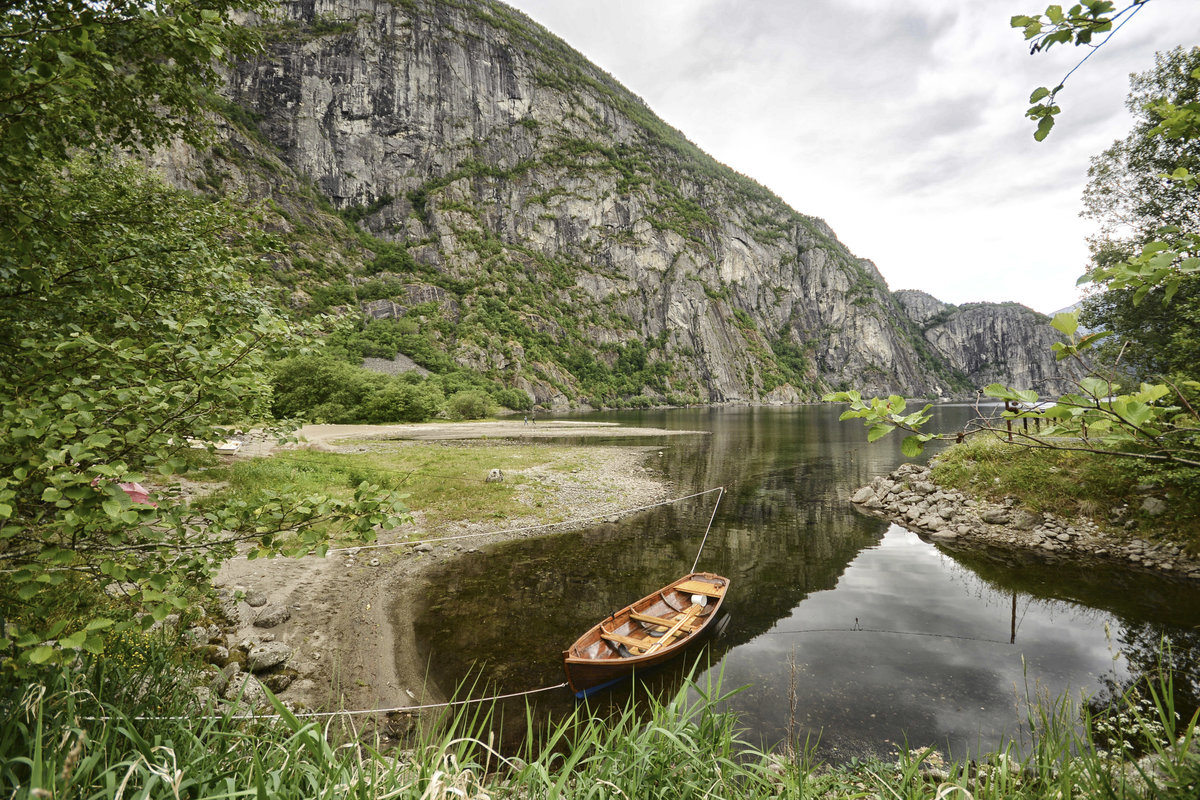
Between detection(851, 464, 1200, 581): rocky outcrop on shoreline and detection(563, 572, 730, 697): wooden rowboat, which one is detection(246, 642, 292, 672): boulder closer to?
detection(563, 572, 730, 697): wooden rowboat

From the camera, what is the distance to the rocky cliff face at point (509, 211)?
131 metres

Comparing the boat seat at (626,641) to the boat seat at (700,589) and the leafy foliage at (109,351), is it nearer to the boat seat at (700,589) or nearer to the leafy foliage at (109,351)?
the boat seat at (700,589)

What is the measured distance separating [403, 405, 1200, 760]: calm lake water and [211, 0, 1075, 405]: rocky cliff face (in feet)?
318

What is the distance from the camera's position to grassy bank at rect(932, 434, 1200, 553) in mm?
13500

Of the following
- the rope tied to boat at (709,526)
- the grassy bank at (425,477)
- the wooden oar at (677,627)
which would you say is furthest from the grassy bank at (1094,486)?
the grassy bank at (425,477)

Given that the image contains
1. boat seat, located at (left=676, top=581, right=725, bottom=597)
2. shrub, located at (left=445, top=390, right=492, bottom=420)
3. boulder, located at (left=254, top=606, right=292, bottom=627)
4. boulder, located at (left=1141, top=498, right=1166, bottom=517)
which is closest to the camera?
boulder, located at (left=254, top=606, right=292, bottom=627)

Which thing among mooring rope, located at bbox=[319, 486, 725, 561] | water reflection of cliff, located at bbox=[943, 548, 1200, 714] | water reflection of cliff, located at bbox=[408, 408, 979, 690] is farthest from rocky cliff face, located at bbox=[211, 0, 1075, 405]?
water reflection of cliff, located at bbox=[943, 548, 1200, 714]

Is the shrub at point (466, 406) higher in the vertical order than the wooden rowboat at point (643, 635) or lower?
higher

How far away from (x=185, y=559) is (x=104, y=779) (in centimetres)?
132

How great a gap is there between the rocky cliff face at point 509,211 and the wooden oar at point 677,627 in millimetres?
100779

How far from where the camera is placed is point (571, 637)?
10117mm

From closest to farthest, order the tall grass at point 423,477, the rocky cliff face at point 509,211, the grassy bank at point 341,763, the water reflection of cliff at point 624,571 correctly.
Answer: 1. the grassy bank at point 341,763
2. the water reflection of cliff at point 624,571
3. the tall grass at point 423,477
4. the rocky cliff face at point 509,211

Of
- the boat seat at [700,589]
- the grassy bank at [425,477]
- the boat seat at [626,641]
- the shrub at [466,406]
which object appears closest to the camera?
the boat seat at [626,641]

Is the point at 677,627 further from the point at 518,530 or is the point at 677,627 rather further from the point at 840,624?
the point at 518,530
